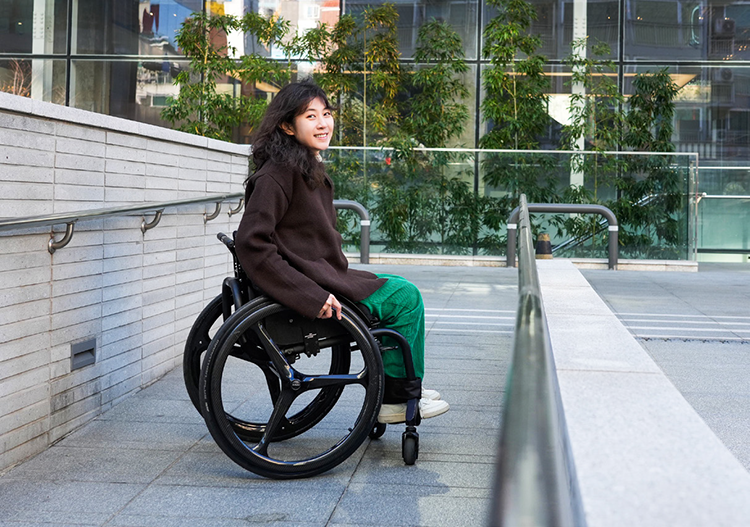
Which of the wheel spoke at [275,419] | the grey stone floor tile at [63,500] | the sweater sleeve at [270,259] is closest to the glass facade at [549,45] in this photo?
the sweater sleeve at [270,259]

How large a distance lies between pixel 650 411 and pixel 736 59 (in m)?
15.4

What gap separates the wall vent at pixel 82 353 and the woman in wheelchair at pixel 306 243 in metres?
0.99

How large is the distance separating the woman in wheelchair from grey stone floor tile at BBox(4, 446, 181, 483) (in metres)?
0.75

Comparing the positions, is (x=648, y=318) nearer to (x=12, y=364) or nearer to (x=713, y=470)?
(x=12, y=364)

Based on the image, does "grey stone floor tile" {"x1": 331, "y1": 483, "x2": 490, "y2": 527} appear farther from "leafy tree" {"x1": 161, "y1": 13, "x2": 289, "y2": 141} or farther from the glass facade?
the glass facade

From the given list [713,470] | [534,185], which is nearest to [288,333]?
[713,470]

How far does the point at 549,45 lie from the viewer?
600 inches

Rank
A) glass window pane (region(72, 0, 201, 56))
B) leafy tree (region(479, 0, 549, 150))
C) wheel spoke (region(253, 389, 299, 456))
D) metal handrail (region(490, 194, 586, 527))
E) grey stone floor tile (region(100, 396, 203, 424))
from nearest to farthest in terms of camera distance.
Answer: metal handrail (region(490, 194, 586, 527)) < wheel spoke (region(253, 389, 299, 456)) < grey stone floor tile (region(100, 396, 203, 424)) < leafy tree (region(479, 0, 549, 150)) < glass window pane (region(72, 0, 201, 56))

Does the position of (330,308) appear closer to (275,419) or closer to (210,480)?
(275,419)


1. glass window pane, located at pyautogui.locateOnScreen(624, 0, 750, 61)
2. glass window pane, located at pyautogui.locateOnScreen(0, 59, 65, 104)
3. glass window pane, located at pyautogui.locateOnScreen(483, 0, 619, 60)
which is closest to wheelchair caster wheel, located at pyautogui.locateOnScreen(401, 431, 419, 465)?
glass window pane, located at pyautogui.locateOnScreen(483, 0, 619, 60)

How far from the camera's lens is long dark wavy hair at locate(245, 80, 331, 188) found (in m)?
2.89

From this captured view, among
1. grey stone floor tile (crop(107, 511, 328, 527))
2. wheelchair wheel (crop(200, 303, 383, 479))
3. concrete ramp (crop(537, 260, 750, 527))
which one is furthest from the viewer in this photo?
wheelchair wheel (crop(200, 303, 383, 479))

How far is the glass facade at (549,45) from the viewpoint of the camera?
15.2m

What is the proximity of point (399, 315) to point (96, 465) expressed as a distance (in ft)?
3.74
